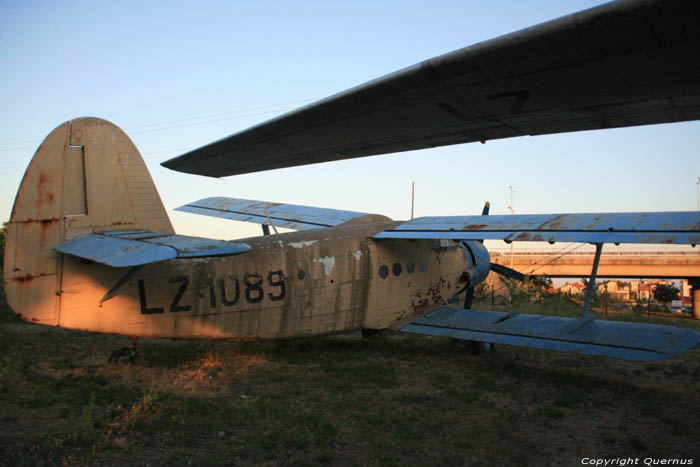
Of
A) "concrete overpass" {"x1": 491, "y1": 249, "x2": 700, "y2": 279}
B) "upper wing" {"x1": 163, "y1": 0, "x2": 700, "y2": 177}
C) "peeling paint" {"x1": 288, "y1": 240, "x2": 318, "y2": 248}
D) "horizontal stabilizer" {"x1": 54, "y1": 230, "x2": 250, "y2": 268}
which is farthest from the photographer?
"concrete overpass" {"x1": 491, "y1": 249, "x2": 700, "y2": 279}

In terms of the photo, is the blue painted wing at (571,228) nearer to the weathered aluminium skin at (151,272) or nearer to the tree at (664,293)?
the weathered aluminium skin at (151,272)

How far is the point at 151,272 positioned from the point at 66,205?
5.49 ft

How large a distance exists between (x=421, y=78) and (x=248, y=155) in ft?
14.8

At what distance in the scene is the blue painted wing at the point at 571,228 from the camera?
6.58 m

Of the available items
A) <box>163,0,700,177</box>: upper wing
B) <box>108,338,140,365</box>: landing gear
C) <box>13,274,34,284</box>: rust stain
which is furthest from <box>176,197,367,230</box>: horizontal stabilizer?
<box>13,274,34,284</box>: rust stain

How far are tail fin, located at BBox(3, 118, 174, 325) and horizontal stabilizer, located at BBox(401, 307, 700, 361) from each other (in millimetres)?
5879

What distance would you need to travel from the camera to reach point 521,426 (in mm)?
5781

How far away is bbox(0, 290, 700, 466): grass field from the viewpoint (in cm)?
479

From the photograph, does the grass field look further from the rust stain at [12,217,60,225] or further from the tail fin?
the rust stain at [12,217,60,225]

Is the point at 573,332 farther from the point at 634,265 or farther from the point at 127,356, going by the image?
the point at 634,265

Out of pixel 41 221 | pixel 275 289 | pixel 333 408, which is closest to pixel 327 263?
pixel 275 289

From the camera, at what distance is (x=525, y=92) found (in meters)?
5.55

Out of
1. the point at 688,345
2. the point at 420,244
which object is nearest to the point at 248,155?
the point at 420,244

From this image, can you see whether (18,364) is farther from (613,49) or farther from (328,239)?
(613,49)
